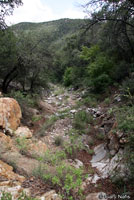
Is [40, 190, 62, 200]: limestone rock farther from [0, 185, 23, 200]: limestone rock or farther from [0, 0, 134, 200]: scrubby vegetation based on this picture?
[0, 185, 23, 200]: limestone rock

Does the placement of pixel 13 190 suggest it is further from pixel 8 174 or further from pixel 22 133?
pixel 22 133

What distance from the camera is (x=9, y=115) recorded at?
18.1 ft

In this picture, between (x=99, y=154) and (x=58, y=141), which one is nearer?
(x=99, y=154)

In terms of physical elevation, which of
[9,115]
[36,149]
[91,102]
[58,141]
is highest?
[9,115]

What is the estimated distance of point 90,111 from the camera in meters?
9.09

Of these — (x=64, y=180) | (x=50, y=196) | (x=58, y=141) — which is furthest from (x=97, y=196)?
(x=58, y=141)

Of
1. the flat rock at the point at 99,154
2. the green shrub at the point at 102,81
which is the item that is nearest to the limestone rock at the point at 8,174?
the flat rock at the point at 99,154

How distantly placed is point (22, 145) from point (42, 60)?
24.6 feet

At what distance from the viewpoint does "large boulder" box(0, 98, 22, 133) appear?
5.07m

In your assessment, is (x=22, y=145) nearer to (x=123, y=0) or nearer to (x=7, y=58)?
(x=7, y=58)

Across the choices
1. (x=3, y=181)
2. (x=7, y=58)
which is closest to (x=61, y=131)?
(x=3, y=181)

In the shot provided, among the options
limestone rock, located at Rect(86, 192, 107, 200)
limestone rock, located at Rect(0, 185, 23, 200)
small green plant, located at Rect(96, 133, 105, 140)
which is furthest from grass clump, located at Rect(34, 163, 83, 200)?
small green plant, located at Rect(96, 133, 105, 140)

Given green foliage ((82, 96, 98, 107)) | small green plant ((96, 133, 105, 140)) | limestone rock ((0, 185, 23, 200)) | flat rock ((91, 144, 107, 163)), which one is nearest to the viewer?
limestone rock ((0, 185, 23, 200))

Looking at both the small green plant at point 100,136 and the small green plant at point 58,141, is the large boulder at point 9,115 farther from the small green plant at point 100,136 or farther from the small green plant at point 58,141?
the small green plant at point 100,136
